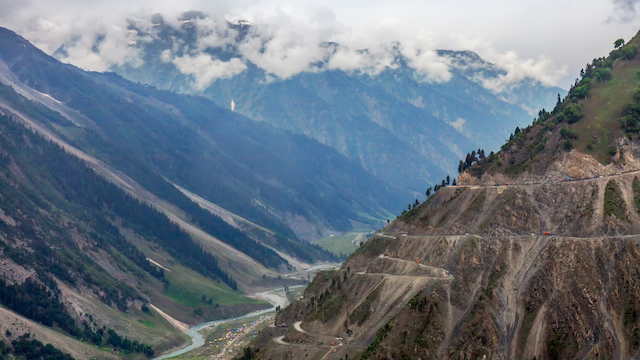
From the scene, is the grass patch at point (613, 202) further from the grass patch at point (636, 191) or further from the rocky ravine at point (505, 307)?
the rocky ravine at point (505, 307)

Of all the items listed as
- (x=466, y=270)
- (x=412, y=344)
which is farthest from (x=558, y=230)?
(x=412, y=344)

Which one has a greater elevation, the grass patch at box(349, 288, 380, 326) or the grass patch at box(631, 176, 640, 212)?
the grass patch at box(631, 176, 640, 212)

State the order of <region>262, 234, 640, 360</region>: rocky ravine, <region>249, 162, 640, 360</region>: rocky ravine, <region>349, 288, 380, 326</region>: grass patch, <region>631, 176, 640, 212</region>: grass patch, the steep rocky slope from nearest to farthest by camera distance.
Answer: <region>262, 234, 640, 360</region>: rocky ravine, <region>249, 162, 640, 360</region>: rocky ravine, the steep rocky slope, <region>631, 176, 640, 212</region>: grass patch, <region>349, 288, 380, 326</region>: grass patch

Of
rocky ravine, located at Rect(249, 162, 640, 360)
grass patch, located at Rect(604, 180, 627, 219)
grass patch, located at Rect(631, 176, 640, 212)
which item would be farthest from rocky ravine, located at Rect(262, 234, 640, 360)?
grass patch, located at Rect(631, 176, 640, 212)

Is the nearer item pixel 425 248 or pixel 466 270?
pixel 466 270

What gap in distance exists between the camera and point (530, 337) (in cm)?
15012

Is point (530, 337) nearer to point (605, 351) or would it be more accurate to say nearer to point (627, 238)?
point (605, 351)

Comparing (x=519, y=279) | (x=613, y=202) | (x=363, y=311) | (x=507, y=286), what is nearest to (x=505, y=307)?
(x=507, y=286)

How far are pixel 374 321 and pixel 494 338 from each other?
32.9 meters

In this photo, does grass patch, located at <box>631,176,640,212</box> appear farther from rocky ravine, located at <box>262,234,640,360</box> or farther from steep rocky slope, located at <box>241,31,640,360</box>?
rocky ravine, located at <box>262,234,640,360</box>

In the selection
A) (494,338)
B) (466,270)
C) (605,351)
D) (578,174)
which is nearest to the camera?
(605,351)

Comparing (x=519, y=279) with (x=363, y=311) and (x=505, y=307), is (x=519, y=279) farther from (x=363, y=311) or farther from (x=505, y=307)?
(x=363, y=311)

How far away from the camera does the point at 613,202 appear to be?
172m

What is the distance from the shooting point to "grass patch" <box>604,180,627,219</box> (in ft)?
554
